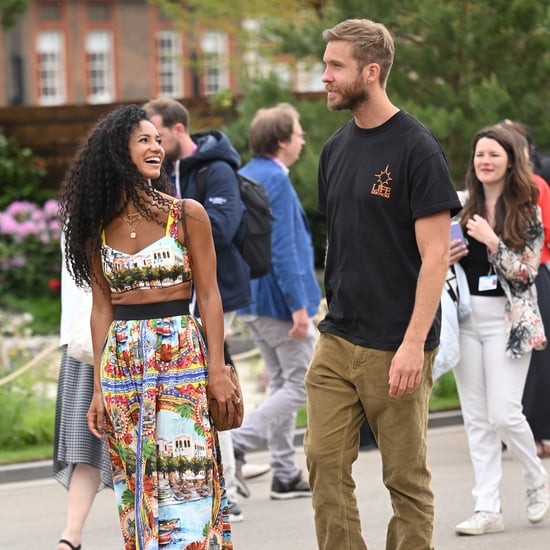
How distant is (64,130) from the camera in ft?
65.0

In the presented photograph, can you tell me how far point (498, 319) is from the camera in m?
6.60

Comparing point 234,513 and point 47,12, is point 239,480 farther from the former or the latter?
point 47,12

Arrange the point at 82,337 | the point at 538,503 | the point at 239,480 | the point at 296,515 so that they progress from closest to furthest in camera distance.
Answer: the point at 82,337 < the point at 538,503 < the point at 296,515 < the point at 239,480

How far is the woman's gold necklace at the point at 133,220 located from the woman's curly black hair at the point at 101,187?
0.03 metres

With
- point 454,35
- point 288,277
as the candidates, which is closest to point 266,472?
point 288,277

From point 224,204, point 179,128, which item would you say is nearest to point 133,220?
point 224,204

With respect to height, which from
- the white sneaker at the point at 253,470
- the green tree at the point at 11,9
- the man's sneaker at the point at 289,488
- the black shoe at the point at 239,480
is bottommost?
the white sneaker at the point at 253,470

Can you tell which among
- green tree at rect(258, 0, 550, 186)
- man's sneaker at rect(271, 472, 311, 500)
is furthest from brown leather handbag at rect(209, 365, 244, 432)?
green tree at rect(258, 0, 550, 186)

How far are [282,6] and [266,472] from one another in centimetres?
1140

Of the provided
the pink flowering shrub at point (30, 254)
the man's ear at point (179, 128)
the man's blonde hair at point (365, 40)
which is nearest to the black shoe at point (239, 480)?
the man's ear at point (179, 128)

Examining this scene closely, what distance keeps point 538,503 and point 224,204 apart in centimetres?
225

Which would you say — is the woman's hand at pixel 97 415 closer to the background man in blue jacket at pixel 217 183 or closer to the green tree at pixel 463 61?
the background man in blue jacket at pixel 217 183

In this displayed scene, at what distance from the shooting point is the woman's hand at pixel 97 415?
495cm

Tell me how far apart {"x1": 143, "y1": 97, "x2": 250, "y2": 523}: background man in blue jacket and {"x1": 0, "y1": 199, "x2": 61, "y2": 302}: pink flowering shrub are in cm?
1061
